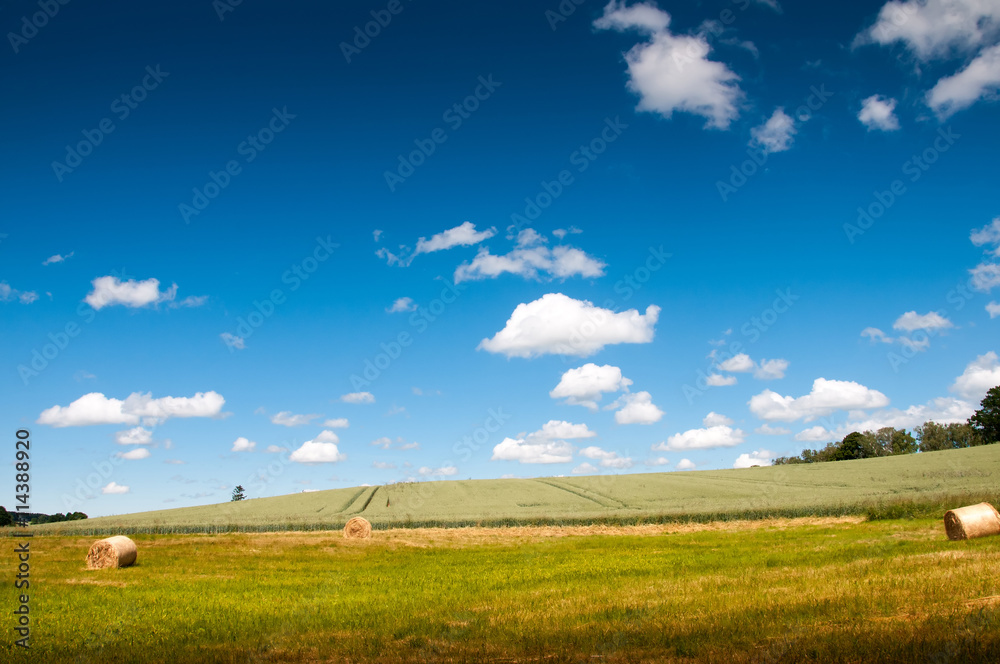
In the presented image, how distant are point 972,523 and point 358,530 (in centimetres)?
3183

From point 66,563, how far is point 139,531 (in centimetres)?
3140

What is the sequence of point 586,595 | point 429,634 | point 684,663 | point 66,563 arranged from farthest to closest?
1. point 66,563
2. point 586,595
3. point 429,634
4. point 684,663

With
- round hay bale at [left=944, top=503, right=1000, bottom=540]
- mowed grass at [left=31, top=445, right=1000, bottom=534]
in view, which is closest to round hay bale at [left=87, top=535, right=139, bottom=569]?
mowed grass at [left=31, top=445, right=1000, bottom=534]

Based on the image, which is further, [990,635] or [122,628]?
[122,628]

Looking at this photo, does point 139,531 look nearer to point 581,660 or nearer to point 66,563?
point 66,563

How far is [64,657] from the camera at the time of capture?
1020 centimetres

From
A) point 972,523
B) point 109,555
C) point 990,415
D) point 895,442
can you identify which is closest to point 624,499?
point 972,523

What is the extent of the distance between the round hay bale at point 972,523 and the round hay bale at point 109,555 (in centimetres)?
3315

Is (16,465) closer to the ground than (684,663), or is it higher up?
higher up

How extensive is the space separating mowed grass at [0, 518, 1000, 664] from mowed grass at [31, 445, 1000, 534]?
2292 cm

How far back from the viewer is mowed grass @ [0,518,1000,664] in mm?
9062

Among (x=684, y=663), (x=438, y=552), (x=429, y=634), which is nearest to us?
(x=684, y=663)

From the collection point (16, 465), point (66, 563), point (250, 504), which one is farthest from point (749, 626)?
point (250, 504)

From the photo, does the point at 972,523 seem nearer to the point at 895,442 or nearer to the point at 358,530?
the point at 358,530
